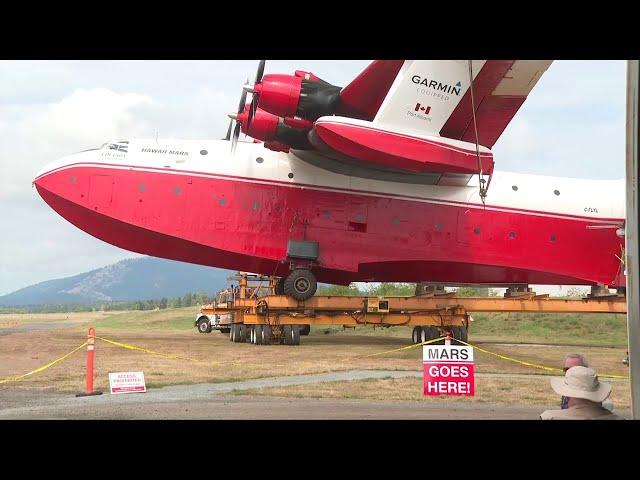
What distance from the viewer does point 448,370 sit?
10.9m

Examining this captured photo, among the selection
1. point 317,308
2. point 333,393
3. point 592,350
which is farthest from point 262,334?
point 592,350

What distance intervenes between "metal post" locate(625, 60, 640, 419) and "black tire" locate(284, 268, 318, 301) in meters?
A: 13.4

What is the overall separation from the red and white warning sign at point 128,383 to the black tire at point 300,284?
7.24 metres

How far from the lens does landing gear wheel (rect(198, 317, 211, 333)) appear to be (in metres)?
32.8

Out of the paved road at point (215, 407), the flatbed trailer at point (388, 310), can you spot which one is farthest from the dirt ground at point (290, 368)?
the flatbed trailer at point (388, 310)

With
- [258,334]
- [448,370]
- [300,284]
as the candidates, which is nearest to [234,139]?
[300,284]

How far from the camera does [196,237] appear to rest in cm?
1795

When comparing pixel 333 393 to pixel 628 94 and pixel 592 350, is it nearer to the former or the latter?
pixel 628 94

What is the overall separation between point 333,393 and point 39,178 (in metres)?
10.8

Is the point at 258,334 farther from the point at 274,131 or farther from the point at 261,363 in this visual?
the point at 274,131

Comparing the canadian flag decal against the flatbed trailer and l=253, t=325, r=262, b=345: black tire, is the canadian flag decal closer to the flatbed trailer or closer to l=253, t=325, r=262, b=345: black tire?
the flatbed trailer

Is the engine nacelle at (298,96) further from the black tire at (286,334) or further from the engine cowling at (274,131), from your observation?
the black tire at (286,334)

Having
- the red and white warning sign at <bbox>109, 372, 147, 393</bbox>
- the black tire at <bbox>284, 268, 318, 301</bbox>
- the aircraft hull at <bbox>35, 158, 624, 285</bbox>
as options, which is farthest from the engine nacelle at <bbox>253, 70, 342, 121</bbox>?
the red and white warning sign at <bbox>109, 372, 147, 393</bbox>

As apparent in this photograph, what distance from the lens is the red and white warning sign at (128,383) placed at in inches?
438
